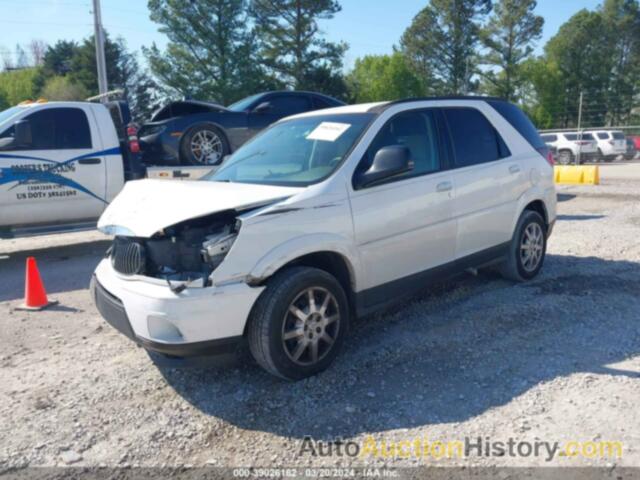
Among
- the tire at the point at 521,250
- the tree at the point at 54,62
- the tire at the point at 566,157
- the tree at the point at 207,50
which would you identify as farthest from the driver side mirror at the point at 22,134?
the tree at the point at 54,62

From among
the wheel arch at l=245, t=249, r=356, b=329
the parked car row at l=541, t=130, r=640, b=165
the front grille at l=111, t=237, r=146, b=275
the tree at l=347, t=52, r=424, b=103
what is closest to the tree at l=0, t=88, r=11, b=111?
the tree at l=347, t=52, r=424, b=103

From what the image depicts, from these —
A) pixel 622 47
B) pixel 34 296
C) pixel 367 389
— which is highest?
pixel 622 47

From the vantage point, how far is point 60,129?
7.83 metres

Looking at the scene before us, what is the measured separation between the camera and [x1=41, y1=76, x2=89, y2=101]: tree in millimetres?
40772

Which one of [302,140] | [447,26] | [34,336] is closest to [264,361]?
[302,140]

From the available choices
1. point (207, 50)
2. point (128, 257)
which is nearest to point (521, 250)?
point (128, 257)

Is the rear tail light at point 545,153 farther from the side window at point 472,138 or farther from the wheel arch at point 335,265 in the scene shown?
the wheel arch at point 335,265

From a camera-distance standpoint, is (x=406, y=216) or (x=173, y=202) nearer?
(x=173, y=202)

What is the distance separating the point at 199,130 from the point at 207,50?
119 feet

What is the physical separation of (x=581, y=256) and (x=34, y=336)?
20.4 feet

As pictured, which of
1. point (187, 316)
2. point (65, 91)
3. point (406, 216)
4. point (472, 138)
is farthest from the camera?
point (65, 91)

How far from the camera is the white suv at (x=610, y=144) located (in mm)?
28562

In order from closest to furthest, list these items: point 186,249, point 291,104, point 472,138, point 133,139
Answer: point 186,249 < point 472,138 < point 133,139 < point 291,104

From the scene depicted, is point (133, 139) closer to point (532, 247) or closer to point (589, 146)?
point (532, 247)
